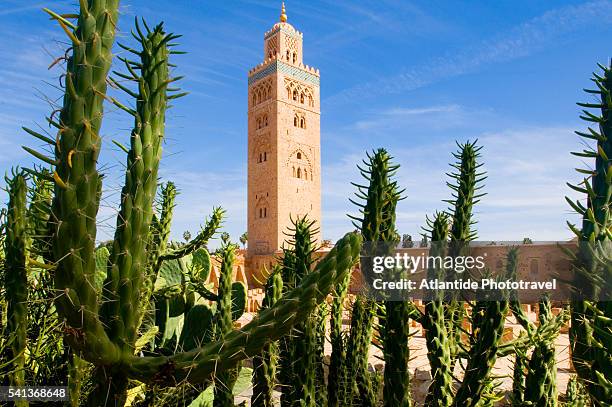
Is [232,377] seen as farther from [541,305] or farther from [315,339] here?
[541,305]

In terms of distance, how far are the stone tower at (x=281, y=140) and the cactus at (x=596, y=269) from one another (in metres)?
28.4

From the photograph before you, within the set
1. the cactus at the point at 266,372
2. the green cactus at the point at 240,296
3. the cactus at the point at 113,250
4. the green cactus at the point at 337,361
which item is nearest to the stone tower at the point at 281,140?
the green cactus at the point at 240,296

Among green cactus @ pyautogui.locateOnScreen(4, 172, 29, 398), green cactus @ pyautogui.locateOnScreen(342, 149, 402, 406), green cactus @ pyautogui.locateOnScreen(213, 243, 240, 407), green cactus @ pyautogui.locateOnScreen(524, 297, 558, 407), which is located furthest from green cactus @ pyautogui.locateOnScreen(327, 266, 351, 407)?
green cactus @ pyautogui.locateOnScreen(4, 172, 29, 398)

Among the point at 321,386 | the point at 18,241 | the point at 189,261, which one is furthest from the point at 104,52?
the point at 189,261

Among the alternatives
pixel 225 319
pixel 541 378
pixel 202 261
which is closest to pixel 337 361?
pixel 225 319

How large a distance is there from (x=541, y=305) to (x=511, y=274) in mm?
604

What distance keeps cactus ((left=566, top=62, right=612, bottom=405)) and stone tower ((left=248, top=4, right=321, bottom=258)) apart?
28447 mm

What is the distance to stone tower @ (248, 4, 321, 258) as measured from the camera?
31109 mm

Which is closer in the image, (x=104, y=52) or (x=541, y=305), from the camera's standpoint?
(x=104, y=52)

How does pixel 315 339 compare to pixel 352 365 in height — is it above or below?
above

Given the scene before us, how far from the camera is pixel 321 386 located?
310 cm

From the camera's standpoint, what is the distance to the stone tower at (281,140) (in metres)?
31.1

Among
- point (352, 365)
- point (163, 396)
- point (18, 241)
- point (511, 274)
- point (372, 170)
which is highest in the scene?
point (372, 170)

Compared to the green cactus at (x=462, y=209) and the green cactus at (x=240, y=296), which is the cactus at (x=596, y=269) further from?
the green cactus at (x=240, y=296)
